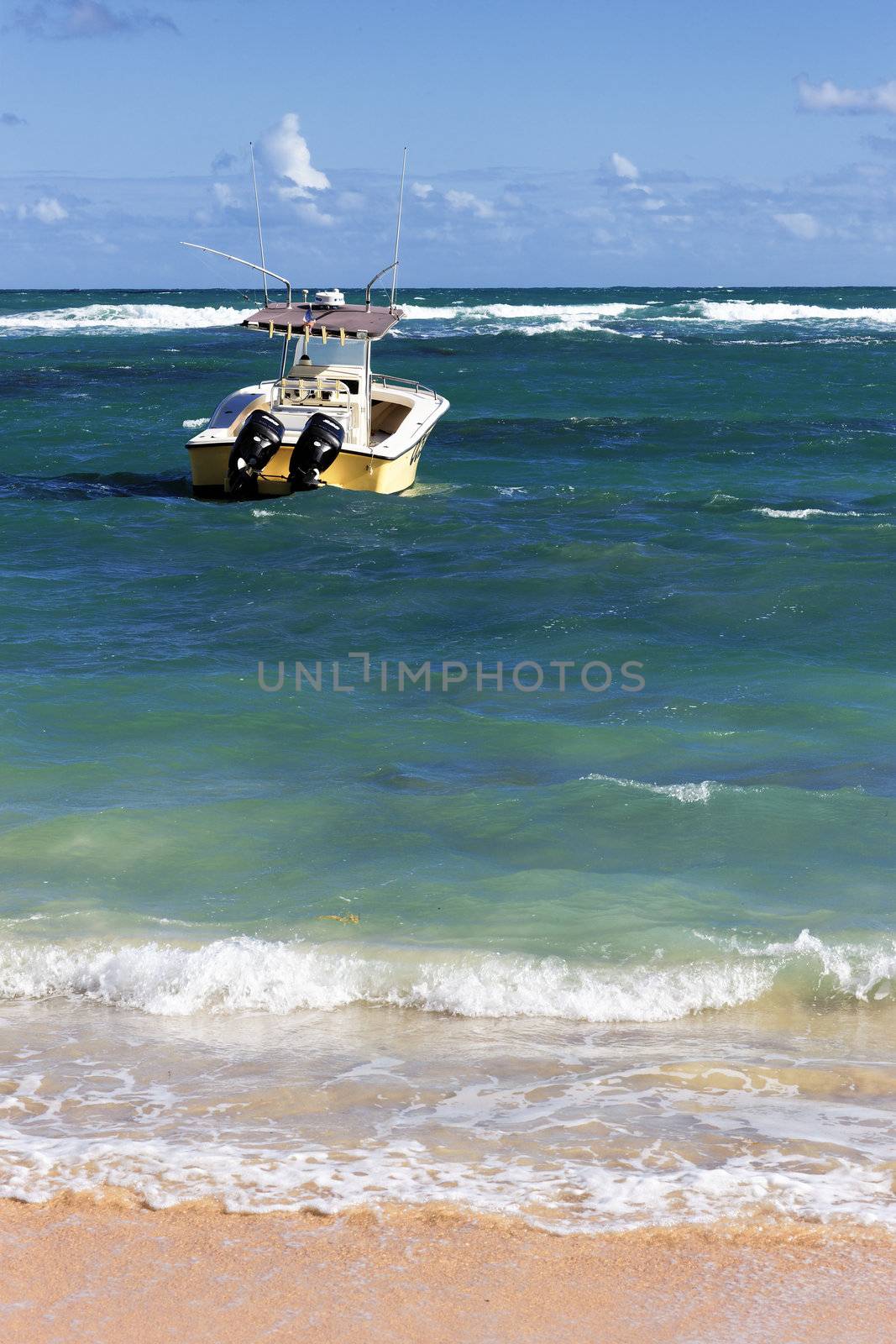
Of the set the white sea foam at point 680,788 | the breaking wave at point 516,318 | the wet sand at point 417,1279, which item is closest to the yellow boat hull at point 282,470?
the white sea foam at point 680,788

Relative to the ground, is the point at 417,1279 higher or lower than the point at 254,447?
lower

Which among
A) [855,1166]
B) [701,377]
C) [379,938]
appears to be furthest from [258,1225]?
[701,377]

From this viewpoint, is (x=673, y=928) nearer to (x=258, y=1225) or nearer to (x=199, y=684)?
(x=258, y=1225)

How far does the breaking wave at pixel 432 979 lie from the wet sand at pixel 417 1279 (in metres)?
1.67

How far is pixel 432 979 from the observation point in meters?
5.86

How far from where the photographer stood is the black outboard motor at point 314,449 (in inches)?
668

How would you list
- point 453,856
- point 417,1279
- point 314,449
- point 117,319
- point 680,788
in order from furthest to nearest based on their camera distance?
point 117,319, point 314,449, point 680,788, point 453,856, point 417,1279

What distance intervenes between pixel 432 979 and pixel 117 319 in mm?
70493

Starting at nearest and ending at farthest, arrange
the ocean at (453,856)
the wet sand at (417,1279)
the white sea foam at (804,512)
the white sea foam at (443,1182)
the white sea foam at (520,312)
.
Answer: the wet sand at (417,1279), the white sea foam at (443,1182), the ocean at (453,856), the white sea foam at (804,512), the white sea foam at (520,312)

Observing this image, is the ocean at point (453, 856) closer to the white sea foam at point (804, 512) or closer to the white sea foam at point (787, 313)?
the white sea foam at point (804, 512)

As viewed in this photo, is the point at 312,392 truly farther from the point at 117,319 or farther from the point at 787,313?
the point at 787,313

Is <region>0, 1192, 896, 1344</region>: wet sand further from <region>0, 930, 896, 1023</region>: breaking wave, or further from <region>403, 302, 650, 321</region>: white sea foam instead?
<region>403, 302, 650, 321</region>: white sea foam

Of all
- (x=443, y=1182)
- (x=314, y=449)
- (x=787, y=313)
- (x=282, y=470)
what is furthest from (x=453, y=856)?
(x=787, y=313)

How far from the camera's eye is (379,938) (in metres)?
6.26
